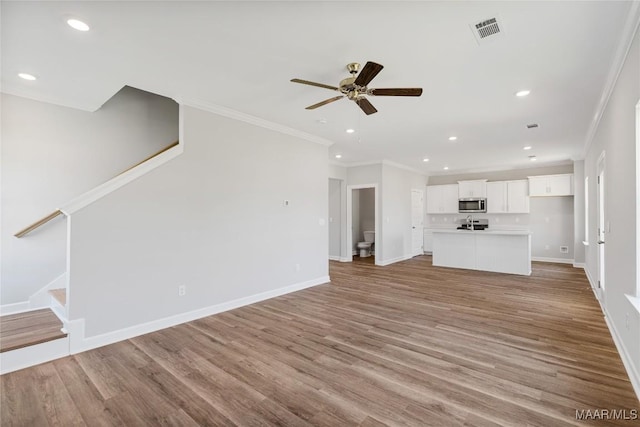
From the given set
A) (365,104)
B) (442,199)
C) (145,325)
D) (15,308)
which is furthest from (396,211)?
(15,308)

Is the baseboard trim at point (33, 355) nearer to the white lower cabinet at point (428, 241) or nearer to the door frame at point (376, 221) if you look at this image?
the door frame at point (376, 221)

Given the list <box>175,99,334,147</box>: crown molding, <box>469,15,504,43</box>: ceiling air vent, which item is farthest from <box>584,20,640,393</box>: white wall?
<box>175,99,334,147</box>: crown molding

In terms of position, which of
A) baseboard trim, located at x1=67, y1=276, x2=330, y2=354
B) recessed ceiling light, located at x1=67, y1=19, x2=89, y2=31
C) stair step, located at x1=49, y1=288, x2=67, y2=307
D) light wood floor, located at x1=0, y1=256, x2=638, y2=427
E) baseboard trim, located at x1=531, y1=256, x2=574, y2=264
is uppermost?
recessed ceiling light, located at x1=67, y1=19, x2=89, y2=31

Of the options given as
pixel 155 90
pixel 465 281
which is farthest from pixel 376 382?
pixel 465 281

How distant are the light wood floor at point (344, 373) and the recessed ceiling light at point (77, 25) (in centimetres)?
277

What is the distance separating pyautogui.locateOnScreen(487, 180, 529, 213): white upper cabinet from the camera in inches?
320

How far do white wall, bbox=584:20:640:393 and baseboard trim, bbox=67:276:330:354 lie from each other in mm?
3969

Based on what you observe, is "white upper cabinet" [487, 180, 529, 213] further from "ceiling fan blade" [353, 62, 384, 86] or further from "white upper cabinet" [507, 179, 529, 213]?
"ceiling fan blade" [353, 62, 384, 86]

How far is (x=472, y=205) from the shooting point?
8.78m

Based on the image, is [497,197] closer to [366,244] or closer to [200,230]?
Result: [366,244]

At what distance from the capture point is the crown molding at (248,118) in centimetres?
369

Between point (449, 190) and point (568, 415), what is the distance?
8.03 meters

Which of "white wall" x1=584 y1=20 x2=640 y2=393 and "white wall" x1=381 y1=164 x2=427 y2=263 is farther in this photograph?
"white wall" x1=381 y1=164 x2=427 y2=263

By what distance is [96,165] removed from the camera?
4.09 metres
